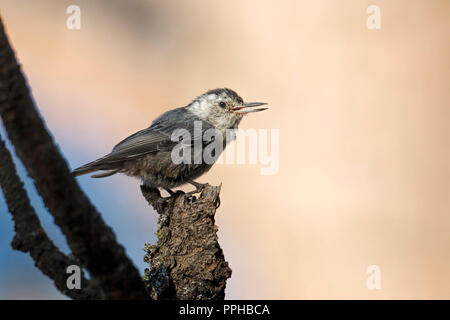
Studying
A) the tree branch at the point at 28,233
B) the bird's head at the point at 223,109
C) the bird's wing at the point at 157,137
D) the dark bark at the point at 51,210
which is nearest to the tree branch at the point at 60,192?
the dark bark at the point at 51,210

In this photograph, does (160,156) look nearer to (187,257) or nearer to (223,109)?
(223,109)

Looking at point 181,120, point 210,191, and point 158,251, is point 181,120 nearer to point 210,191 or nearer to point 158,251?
point 210,191

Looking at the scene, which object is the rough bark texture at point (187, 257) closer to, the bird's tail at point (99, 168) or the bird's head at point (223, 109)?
the bird's tail at point (99, 168)

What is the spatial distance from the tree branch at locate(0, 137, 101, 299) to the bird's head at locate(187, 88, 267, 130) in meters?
2.88

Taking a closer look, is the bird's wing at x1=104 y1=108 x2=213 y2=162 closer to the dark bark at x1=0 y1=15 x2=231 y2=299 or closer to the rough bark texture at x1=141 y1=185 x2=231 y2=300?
the rough bark texture at x1=141 y1=185 x2=231 y2=300

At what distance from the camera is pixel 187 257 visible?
8.61 feet

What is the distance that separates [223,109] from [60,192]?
325 cm

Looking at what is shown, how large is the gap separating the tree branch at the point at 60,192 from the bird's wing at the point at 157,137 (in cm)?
229

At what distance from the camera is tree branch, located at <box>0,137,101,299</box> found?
1.64 metres

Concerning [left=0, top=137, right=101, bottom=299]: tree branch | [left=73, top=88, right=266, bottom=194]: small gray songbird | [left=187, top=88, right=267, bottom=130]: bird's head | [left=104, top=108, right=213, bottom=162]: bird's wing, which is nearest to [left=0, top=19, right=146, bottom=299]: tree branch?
[left=0, top=137, right=101, bottom=299]: tree branch

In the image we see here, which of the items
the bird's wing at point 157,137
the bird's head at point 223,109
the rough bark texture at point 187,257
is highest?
the bird's head at point 223,109

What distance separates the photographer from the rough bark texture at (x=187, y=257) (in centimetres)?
251
